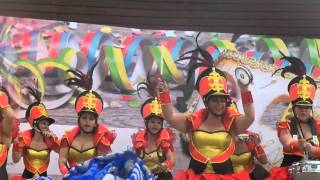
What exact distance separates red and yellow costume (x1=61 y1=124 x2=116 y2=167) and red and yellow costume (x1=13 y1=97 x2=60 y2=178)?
0.11m

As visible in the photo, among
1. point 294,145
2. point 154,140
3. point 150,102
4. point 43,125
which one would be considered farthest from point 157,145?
point 294,145

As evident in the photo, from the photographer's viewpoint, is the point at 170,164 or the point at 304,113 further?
the point at 304,113

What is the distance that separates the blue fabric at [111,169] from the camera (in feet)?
9.15

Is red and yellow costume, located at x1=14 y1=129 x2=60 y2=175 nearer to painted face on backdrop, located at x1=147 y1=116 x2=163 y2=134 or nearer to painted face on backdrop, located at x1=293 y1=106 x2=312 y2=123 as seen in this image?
painted face on backdrop, located at x1=147 y1=116 x2=163 y2=134

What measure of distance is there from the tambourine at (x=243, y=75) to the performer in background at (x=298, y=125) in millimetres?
352

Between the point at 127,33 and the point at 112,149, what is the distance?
1188mm

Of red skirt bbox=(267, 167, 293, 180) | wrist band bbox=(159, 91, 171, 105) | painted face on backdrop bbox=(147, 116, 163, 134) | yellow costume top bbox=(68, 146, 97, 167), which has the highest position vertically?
wrist band bbox=(159, 91, 171, 105)

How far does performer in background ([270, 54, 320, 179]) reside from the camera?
18.5 ft

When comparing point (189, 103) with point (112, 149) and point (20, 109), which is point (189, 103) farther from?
point (20, 109)

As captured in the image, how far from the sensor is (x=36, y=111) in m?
5.61

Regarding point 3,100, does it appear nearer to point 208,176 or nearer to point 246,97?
point 208,176

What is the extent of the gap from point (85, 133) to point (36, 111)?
0.51 meters

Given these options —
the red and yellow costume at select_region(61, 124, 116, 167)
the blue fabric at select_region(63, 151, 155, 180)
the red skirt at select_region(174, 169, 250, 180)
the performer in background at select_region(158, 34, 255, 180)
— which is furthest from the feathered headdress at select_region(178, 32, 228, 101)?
the blue fabric at select_region(63, 151, 155, 180)

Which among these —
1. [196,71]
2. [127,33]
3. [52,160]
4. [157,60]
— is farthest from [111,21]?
[52,160]
